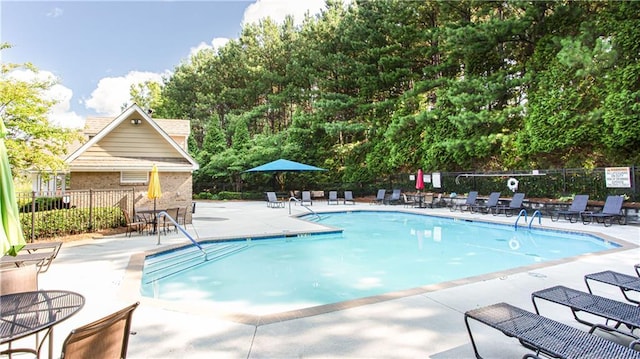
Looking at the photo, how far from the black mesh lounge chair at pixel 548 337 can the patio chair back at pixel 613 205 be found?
11224mm

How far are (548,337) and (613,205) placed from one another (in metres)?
11.7

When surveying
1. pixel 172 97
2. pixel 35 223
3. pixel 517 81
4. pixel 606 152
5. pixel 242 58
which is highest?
pixel 242 58

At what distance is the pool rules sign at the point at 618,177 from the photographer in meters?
11.6

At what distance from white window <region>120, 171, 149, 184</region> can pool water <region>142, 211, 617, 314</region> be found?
5.56 meters

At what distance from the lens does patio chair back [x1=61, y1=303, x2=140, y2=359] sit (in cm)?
201

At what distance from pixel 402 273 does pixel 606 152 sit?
38.1 ft

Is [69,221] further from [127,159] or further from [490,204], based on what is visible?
[490,204]

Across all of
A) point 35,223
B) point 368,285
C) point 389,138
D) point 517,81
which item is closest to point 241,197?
point 389,138

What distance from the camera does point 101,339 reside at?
7.30ft

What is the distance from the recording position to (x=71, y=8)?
13102 millimetres

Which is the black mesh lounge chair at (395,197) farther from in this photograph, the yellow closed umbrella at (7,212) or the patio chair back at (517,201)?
the yellow closed umbrella at (7,212)

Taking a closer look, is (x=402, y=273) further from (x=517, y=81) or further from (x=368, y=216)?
(x=517, y=81)

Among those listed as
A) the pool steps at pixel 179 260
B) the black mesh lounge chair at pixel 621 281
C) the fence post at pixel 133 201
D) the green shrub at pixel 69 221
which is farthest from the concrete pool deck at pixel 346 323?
the fence post at pixel 133 201

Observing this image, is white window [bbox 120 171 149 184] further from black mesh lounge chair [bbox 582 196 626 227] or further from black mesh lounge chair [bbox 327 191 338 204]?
black mesh lounge chair [bbox 582 196 626 227]
